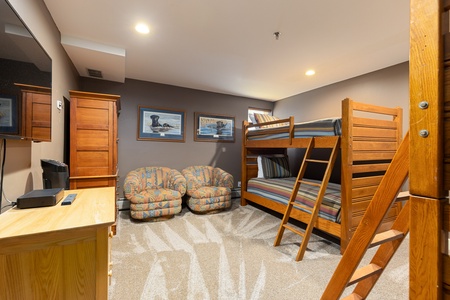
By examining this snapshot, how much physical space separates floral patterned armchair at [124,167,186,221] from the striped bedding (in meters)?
1.63

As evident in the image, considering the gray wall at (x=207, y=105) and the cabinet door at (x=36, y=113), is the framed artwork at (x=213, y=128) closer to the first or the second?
the gray wall at (x=207, y=105)

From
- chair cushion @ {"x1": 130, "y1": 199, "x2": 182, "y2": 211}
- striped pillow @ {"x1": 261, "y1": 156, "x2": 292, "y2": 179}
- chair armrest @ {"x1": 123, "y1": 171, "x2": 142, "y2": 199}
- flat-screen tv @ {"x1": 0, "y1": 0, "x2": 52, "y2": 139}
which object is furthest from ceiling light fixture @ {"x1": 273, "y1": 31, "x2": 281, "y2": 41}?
chair armrest @ {"x1": 123, "y1": 171, "x2": 142, "y2": 199}

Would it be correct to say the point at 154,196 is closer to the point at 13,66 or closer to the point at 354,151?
the point at 13,66

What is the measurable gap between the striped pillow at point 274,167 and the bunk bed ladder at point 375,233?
2.81 metres

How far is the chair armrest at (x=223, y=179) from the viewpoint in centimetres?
387

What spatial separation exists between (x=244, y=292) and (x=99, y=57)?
10.4ft

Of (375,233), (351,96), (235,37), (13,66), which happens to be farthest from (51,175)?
(351,96)

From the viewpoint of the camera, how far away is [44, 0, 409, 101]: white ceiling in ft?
6.21

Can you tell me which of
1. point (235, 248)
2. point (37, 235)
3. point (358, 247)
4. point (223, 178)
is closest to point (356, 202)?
point (235, 248)

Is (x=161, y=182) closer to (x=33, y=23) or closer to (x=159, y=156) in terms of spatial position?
(x=159, y=156)

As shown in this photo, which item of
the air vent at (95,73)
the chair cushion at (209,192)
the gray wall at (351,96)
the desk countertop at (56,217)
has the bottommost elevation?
the chair cushion at (209,192)

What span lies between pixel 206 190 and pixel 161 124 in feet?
5.32

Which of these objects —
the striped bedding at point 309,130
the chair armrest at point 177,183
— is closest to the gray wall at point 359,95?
the striped bedding at point 309,130

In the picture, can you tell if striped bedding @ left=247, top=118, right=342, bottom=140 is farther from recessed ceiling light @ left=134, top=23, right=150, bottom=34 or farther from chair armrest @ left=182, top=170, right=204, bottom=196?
recessed ceiling light @ left=134, top=23, right=150, bottom=34
